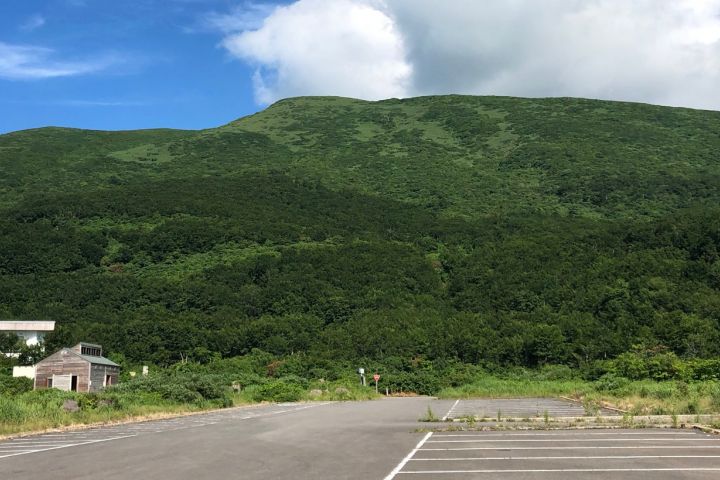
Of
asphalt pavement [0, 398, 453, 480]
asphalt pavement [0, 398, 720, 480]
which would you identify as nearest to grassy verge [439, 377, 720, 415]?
asphalt pavement [0, 398, 720, 480]

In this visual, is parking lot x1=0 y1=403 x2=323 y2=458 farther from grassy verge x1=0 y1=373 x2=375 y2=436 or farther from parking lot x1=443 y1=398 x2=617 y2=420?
parking lot x1=443 y1=398 x2=617 y2=420

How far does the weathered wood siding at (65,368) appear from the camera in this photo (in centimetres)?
4216

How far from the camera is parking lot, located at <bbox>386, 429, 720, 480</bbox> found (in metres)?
10.3

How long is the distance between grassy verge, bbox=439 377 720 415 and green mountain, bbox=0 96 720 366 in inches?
660

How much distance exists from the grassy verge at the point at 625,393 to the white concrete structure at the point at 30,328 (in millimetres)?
38196

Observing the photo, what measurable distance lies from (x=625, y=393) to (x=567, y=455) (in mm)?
21230

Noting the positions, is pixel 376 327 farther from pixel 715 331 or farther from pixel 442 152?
pixel 442 152

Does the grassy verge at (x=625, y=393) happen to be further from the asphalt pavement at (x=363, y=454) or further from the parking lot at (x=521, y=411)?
the asphalt pavement at (x=363, y=454)

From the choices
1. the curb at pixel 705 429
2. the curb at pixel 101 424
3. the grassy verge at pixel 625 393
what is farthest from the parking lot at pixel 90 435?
the curb at pixel 705 429

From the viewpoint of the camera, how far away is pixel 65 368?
138 feet

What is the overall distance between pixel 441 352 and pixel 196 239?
179 feet

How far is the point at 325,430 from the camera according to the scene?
1844 centimetres

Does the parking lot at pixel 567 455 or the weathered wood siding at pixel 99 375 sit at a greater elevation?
the parking lot at pixel 567 455

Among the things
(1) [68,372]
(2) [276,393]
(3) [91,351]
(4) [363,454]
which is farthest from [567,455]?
(3) [91,351]
